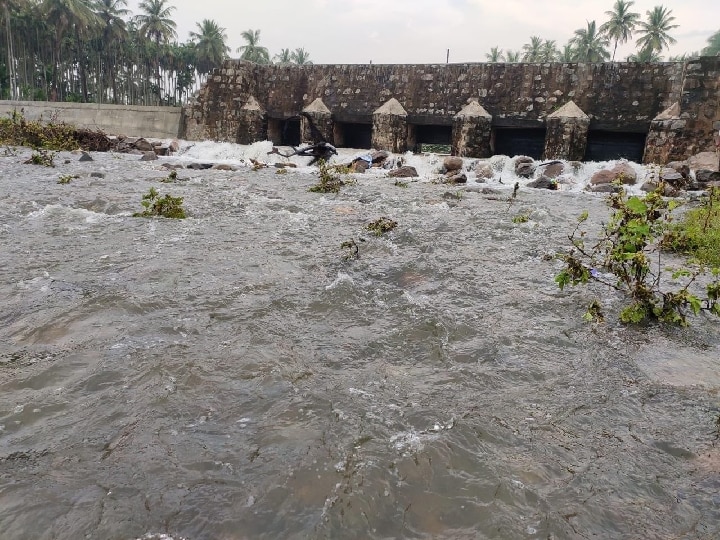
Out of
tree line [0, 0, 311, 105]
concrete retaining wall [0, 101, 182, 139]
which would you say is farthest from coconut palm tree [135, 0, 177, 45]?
concrete retaining wall [0, 101, 182, 139]

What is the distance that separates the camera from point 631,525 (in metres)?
1.83

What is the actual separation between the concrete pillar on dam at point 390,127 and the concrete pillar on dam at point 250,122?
5098 millimetres

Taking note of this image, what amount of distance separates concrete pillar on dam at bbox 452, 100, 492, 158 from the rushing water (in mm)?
11508

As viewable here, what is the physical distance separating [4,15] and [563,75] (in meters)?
42.9

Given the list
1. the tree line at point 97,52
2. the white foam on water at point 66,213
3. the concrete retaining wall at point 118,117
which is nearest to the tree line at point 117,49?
the tree line at point 97,52

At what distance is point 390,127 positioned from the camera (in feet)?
56.7

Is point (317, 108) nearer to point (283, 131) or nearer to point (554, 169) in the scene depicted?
point (283, 131)

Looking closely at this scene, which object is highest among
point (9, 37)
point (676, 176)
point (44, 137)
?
point (9, 37)

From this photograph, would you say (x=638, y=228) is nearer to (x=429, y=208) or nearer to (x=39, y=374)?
(x=39, y=374)

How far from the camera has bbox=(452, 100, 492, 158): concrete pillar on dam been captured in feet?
52.5

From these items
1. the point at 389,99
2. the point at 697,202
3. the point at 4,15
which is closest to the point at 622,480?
the point at 697,202

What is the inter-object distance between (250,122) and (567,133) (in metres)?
11.6

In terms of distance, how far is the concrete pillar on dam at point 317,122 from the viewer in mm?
18688

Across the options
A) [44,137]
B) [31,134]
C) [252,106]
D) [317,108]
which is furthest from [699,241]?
[31,134]
